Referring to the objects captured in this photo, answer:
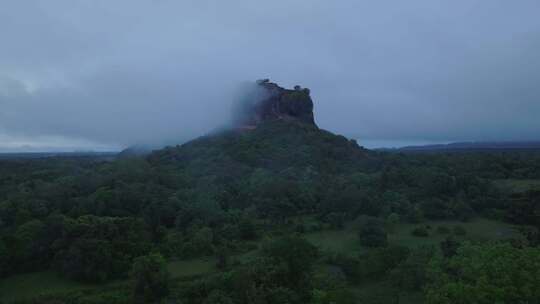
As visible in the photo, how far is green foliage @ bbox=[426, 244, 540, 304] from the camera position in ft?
39.8

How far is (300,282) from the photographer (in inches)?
672

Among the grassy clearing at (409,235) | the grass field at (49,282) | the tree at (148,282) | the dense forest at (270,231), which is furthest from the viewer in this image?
the grassy clearing at (409,235)

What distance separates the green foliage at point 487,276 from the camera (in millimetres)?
12133

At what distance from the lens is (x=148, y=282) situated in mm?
18078

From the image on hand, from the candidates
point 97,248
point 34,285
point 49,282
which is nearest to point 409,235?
point 97,248

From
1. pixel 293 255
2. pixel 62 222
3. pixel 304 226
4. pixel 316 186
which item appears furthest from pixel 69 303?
pixel 316 186

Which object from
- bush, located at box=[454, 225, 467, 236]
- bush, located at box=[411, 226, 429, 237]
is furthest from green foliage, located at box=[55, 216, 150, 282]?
bush, located at box=[454, 225, 467, 236]

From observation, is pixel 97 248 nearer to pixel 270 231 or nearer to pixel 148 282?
pixel 148 282

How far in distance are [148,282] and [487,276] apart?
1274 cm

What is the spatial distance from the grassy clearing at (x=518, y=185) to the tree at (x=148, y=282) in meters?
29.2

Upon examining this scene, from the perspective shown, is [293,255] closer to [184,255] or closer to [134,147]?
[184,255]

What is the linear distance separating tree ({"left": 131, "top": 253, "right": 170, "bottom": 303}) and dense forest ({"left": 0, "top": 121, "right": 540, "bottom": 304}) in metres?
0.06

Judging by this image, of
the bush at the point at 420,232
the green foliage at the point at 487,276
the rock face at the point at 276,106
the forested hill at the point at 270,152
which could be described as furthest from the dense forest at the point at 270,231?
the rock face at the point at 276,106

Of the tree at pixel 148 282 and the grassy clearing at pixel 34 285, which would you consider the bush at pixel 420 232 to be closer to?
the tree at pixel 148 282
